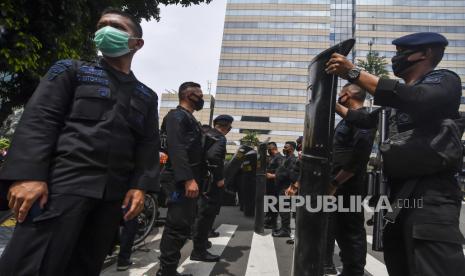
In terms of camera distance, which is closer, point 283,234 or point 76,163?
point 76,163

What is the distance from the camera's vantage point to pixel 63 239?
1486mm

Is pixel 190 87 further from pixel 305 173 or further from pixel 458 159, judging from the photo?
pixel 458 159

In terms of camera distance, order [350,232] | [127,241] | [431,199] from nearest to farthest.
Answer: [431,199]
[350,232]
[127,241]

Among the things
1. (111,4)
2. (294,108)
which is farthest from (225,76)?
(111,4)

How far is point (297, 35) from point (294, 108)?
19.8 metres

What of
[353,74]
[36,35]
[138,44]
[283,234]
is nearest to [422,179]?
[353,74]

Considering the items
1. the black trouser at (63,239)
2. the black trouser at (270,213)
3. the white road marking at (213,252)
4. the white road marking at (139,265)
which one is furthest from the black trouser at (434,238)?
the black trouser at (270,213)

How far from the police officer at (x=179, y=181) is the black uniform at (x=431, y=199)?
1.98 meters

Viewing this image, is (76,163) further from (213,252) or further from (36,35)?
(36,35)

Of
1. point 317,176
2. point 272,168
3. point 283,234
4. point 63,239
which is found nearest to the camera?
point 63,239

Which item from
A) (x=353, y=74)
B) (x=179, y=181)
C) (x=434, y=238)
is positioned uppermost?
(x=353, y=74)

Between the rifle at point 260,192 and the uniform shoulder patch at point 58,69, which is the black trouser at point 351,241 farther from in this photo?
the rifle at point 260,192

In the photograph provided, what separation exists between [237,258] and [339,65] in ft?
11.1

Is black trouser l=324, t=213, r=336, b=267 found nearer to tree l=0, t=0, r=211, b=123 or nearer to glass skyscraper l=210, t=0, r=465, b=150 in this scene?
tree l=0, t=0, r=211, b=123
